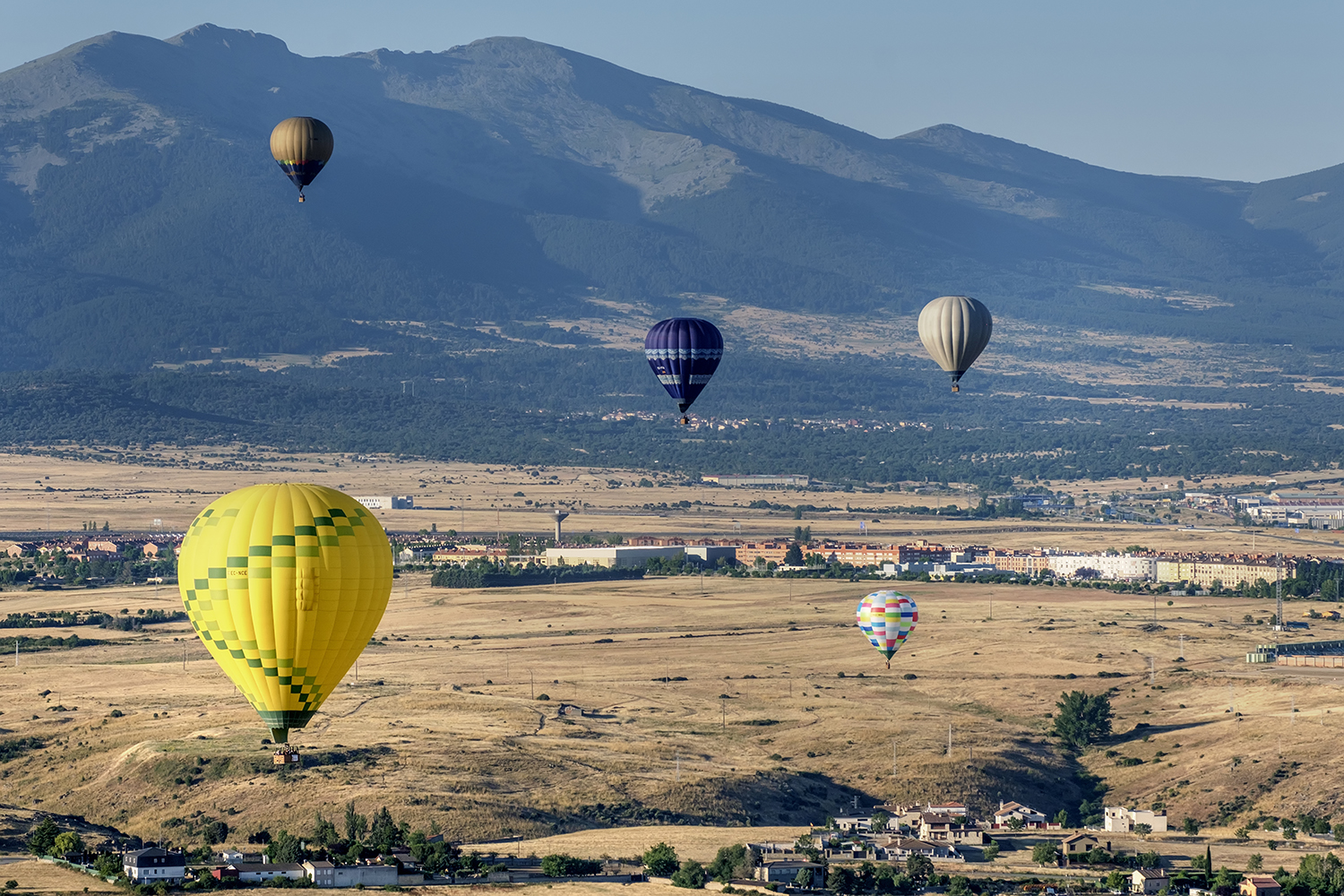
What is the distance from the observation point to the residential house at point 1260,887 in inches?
2462

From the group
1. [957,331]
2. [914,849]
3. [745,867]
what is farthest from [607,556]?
[745,867]

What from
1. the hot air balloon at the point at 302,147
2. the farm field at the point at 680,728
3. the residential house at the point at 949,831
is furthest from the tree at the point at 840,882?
the hot air balloon at the point at 302,147

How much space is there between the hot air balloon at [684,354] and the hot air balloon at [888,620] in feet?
34.9

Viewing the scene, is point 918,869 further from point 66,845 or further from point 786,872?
point 66,845

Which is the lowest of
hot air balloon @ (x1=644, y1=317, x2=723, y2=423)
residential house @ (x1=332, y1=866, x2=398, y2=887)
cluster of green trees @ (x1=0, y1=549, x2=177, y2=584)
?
residential house @ (x1=332, y1=866, x2=398, y2=887)

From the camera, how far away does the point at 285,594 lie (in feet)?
→ 180

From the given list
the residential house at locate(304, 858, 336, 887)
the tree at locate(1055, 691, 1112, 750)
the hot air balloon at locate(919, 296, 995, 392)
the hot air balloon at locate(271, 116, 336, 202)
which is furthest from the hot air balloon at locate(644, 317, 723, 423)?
the residential house at locate(304, 858, 336, 887)

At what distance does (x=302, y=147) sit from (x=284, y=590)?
60.1 meters

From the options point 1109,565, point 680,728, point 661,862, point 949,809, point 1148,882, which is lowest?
point 1148,882

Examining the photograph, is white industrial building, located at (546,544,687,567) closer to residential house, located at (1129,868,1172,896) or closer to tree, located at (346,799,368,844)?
tree, located at (346,799,368,844)

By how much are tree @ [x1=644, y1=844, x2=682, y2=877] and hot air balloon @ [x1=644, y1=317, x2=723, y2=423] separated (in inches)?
1265

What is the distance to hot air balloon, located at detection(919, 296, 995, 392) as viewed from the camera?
105 meters

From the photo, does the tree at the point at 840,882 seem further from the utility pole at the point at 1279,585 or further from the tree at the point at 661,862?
the utility pole at the point at 1279,585

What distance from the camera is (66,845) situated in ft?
219
